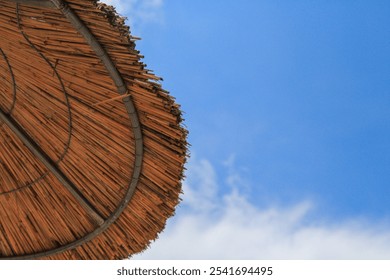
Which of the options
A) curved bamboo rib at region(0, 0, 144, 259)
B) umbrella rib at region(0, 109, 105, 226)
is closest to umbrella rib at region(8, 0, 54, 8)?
curved bamboo rib at region(0, 0, 144, 259)

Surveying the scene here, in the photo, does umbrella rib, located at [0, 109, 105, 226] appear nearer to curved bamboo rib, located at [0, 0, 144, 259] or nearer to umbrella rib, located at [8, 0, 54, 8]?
curved bamboo rib, located at [0, 0, 144, 259]

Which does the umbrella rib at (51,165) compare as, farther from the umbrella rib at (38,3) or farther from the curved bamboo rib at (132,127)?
the umbrella rib at (38,3)

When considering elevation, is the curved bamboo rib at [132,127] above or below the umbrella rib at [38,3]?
below

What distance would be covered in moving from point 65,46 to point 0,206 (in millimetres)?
1879

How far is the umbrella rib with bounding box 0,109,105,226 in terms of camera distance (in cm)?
450

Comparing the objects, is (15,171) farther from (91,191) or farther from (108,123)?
(108,123)

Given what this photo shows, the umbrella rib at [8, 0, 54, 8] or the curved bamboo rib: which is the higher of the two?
the umbrella rib at [8, 0, 54, 8]

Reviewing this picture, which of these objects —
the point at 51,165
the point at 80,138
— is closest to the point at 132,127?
the point at 80,138

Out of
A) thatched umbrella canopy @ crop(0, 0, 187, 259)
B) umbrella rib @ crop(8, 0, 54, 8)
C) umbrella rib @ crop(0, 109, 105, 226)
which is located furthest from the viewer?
umbrella rib @ crop(0, 109, 105, 226)

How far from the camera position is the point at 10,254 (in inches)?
197

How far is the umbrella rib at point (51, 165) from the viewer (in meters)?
4.50

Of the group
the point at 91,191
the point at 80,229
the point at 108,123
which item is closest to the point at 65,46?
the point at 108,123

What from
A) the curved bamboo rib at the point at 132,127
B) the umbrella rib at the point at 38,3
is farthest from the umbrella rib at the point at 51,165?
the umbrella rib at the point at 38,3

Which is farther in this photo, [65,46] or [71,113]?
[71,113]
